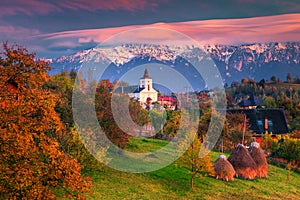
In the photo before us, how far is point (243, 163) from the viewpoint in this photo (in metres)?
29.8

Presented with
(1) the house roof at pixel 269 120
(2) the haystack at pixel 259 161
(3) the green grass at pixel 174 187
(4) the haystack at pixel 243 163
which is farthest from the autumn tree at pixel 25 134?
(1) the house roof at pixel 269 120

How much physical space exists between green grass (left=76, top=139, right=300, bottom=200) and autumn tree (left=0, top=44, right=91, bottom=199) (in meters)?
6.97

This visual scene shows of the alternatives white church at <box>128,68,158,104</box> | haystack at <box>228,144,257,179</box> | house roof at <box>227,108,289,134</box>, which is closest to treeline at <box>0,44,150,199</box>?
haystack at <box>228,144,257,179</box>

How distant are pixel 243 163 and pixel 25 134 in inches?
810

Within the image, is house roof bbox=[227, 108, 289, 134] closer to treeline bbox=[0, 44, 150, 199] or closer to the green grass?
the green grass

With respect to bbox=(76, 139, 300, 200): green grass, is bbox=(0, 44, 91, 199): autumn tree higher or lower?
higher

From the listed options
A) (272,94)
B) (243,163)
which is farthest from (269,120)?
(272,94)

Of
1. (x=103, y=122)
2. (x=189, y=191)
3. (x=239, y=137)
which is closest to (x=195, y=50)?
(x=239, y=137)

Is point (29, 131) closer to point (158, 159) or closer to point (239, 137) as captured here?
point (158, 159)

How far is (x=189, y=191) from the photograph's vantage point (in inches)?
953

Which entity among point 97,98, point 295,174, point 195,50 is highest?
point 195,50

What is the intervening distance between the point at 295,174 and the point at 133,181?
18.7 metres

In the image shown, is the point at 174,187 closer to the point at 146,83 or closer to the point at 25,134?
the point at 25,134

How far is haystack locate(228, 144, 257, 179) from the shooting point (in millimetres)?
29500
